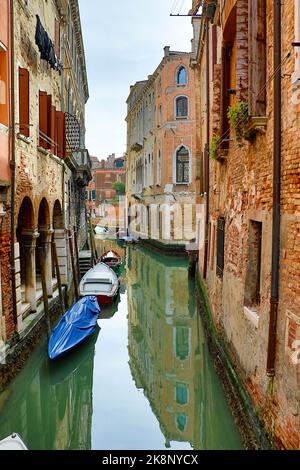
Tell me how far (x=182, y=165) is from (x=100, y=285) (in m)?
13.3

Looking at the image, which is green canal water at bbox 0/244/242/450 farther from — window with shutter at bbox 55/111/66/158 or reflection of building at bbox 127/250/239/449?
window with shutter at bbox 55/111/66/158

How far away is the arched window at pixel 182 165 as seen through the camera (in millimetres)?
24438

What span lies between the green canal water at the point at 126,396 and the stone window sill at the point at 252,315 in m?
1.38

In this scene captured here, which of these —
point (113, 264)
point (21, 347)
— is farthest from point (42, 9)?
point (113, 264)

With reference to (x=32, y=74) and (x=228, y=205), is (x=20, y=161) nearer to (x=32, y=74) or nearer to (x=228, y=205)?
(x=32, y=74)

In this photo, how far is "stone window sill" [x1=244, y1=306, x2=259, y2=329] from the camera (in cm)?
512

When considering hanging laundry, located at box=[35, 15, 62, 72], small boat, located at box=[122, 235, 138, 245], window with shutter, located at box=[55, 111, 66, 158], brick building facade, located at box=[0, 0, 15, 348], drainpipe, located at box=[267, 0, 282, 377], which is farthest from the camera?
small boat, located at box=[122, 235, 138, 245]

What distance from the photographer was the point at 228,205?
7.52 m

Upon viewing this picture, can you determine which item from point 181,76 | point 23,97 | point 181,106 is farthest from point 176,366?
point 181,76

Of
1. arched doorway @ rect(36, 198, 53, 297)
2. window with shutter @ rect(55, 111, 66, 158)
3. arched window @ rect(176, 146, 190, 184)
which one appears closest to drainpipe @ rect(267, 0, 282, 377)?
arched doorway @ rect(36, 198, 53, 297)

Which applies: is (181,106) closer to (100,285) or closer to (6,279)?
(100,285)

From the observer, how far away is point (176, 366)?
835cm

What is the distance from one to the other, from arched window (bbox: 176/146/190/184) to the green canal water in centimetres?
1404
